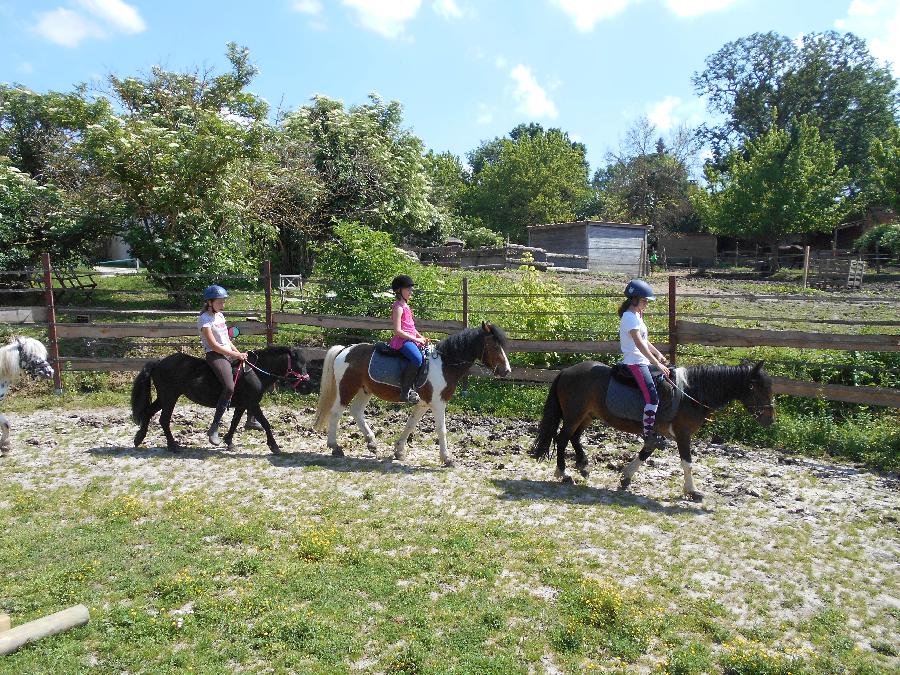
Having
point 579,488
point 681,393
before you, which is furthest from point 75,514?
point 681,393

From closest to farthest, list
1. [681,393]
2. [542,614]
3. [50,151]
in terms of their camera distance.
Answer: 1. [542,614]
2. [681,393]
3. [50,151]

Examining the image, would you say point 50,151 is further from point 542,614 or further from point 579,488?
point 542,614

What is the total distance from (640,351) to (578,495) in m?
1.74

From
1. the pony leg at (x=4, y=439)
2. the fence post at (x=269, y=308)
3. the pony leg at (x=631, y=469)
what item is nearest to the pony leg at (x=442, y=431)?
the pony leg at (x=631, y=469)

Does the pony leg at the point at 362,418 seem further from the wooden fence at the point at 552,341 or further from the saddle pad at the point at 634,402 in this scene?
the saddle pad at the point at 634,402

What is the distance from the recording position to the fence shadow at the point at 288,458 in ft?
24.8

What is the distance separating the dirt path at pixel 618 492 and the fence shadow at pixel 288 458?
3 centimetres

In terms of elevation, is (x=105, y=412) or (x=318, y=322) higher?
(x=318, y=322)

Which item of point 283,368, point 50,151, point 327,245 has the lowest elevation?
point 283,368

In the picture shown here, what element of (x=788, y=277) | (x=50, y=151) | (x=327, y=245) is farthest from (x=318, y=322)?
(x=788, y=277)

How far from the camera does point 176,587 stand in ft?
14.5

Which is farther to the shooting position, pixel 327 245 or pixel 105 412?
pixel 327 245

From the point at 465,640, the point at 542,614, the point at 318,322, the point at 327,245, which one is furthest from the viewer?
the point at 327,245

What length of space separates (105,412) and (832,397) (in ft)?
37.8
